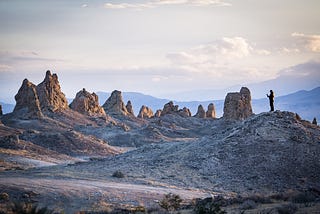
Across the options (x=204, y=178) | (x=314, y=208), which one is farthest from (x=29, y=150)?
(x=314, y=208)

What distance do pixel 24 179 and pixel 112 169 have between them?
9.47 m

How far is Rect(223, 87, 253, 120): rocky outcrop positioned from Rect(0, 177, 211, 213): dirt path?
2252 inches

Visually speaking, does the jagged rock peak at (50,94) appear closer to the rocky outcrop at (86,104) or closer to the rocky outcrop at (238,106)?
the rocky outcrop at (86,104)

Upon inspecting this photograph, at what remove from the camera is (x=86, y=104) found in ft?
302

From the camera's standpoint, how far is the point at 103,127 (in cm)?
7994

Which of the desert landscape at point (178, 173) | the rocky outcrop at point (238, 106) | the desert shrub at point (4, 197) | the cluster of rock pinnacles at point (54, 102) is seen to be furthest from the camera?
the rocky outcrop at point (238, 106)

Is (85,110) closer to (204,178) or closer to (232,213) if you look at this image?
(204,178)

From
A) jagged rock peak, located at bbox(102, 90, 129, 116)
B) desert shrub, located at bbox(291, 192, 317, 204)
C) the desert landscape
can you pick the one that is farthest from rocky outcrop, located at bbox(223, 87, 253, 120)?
desert shrub, located at bbox(291, 192, 317, 204)

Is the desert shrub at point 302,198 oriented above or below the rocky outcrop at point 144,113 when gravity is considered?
below

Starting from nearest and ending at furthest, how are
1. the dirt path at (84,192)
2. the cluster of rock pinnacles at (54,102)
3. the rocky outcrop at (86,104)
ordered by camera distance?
the dirt path at (84,192)
the cluster of rock pinnacles at (54,102)
the rocky outcrop at (86,104)

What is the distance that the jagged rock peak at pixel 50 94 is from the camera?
8206 centimetres

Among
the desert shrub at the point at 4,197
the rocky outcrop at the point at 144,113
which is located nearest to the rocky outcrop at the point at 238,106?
the rocky outcrop at the point at 144,113

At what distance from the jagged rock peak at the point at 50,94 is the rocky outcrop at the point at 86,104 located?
16.6ft

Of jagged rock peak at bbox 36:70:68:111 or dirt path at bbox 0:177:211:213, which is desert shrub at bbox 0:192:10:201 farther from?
jagged rock peak at bbox 36:70:68:111
